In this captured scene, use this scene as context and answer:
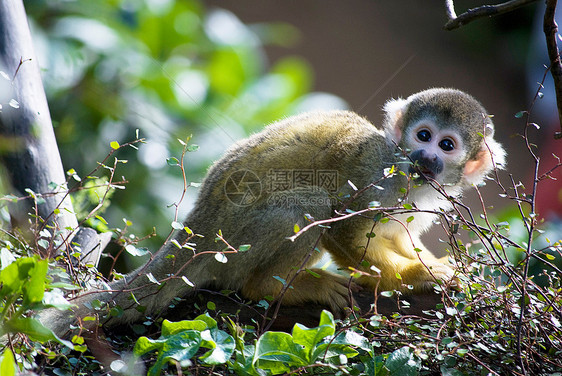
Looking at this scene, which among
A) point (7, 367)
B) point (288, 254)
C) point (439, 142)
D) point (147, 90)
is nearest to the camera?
point (7, 367)

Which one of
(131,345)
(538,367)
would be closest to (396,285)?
(538,367)

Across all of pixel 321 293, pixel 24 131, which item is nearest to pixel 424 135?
pixel 321 293

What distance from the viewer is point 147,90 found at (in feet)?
13.2

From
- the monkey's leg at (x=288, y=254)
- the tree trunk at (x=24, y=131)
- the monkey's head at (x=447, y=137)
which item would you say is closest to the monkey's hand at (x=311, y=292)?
the monkey's leg at (x=288, y=254)

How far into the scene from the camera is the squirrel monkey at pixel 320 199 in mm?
2369

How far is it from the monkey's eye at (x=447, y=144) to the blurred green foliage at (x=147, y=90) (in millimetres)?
1443

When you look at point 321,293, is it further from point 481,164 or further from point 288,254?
point 481,164

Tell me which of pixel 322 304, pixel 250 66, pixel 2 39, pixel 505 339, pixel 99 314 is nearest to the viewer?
pixel 505 339

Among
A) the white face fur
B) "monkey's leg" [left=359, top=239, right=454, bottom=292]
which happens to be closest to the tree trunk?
"monkey's leg" [left=359, top=239, right=454, bottom=292]

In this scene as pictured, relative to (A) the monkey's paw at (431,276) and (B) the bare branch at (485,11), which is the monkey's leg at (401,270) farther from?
(B) the bare branch at (485,11)

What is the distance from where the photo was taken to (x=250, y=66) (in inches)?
169

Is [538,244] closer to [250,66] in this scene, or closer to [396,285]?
[396,285]

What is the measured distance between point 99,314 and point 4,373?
74 cm

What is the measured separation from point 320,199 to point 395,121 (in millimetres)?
747
